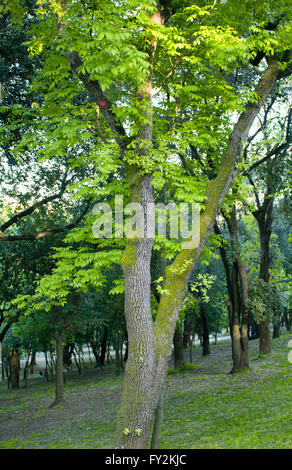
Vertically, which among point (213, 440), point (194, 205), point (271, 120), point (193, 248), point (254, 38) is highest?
point (271, 120)

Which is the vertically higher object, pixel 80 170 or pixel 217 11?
pixel 217 11

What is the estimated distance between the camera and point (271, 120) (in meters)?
18.8

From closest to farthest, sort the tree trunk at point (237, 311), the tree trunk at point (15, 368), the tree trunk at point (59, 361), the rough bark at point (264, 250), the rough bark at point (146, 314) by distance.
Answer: the rough bark at point (146, 314) < the tree trunk at point (237, 311) < the tree trunk at point (59, 361) < the rough bark at point (264, 250) < the tree trunk at point (15, 368)

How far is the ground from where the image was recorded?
855 cm

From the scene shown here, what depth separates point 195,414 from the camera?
38.3 feet

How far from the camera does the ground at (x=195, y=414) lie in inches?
337

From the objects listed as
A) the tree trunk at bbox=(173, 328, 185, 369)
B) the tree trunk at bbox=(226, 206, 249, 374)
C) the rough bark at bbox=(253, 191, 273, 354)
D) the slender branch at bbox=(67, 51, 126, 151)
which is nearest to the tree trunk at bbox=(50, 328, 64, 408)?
the tree trunk at bbox=(173, 328, 185, 369)

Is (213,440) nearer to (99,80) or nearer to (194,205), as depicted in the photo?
(194,205)

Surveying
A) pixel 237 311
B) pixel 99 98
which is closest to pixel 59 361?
pixel 237 311

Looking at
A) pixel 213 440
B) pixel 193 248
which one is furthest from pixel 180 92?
pixel 213 440

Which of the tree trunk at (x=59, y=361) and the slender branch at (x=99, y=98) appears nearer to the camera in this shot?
the slender branch at (x=99, y=98)

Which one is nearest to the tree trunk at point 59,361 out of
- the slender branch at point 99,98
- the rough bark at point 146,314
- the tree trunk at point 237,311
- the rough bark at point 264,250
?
the tree trunk at point 237,311

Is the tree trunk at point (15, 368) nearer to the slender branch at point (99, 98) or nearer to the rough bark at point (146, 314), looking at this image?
the rough bark at point (146, 314)

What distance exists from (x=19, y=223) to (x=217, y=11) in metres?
12.1
